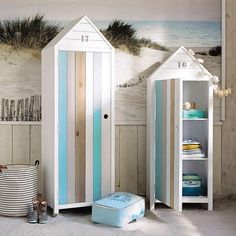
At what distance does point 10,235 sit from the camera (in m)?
3.17

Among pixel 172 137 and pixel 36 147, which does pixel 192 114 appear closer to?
pixel 172 137

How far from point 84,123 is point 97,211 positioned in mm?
751

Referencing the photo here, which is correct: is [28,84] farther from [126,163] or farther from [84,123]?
[126,163]

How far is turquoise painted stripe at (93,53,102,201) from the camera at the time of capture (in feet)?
12.3

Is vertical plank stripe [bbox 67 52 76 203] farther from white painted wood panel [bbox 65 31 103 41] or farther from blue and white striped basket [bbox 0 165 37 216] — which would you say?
blue and white striped basket [bbox 0 165 37 216]

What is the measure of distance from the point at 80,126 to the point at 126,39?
41.6 inches

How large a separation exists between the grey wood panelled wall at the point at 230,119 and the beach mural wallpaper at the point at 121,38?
0.09 metres

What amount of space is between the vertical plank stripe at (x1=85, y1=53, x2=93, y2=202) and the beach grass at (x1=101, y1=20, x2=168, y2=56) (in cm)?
59

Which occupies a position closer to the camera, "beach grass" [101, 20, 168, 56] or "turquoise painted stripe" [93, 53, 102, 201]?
"turquoise painted stripe" [93, 53, 102, 201]

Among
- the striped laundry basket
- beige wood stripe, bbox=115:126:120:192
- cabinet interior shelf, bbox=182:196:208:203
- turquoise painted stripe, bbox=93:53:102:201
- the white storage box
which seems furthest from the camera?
beige wood stripe, bbox=115:126:120:192

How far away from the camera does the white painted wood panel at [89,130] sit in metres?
3.73

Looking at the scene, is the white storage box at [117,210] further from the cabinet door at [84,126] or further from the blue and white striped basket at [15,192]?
the blue and white striped basket at [15,192]

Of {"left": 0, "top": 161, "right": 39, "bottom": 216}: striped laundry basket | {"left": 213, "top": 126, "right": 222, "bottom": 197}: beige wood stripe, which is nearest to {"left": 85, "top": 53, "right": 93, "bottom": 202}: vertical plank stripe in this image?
{"left": 0, "top": 161, "right": 39, "bottom": 216}: striped laundry basket

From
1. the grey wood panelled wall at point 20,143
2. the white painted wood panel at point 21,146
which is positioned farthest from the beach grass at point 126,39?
the white painted wood panel at point 21,146
